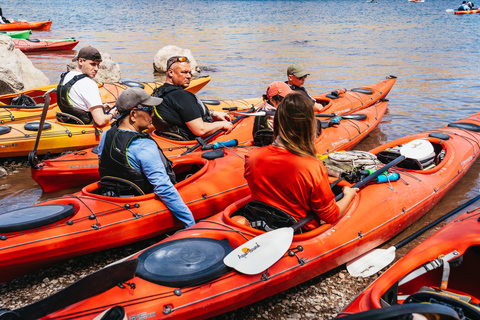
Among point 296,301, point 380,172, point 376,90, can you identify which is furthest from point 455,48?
point 296,301

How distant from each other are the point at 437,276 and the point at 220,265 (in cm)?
175

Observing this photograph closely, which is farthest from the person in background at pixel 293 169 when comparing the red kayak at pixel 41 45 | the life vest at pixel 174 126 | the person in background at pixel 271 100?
the red kayak at pixel 41 45

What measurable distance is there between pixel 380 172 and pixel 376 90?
201 inches

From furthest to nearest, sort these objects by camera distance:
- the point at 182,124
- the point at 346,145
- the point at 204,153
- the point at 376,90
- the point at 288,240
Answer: the point at 376,90
the point at 346,145
the point at 182,124
the point at 204,153
the point at 288,240

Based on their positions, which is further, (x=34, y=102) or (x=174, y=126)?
(x=34, y=102)

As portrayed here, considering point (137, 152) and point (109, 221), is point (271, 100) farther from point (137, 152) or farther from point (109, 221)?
point (109, 221)

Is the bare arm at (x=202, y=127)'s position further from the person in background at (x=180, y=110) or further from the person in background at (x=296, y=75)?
the person in background at (x=296, y=75)

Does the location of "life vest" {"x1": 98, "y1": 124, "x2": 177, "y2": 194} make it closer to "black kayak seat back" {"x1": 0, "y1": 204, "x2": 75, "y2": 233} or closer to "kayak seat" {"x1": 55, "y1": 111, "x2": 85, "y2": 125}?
"black kayak seat back" {"x1": 0, "y1": 204, "x2": 75, "y2": 233}

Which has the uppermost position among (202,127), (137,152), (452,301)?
(137,152)

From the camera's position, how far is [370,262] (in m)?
3.94

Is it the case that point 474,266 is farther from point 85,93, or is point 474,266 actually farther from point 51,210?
point 85,93

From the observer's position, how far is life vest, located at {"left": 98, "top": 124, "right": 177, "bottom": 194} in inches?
136

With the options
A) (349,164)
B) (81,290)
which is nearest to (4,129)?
(81,290)

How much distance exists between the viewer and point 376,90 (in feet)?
29.3
